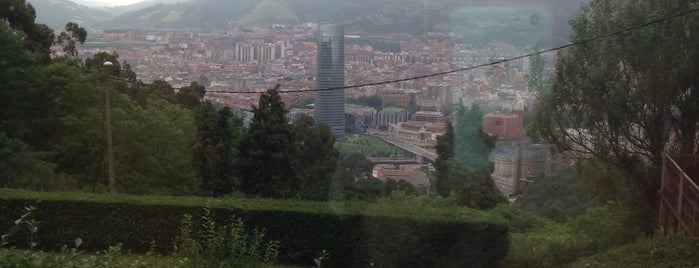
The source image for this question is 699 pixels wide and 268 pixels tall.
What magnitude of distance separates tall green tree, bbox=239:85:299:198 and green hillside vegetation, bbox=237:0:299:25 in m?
3.29

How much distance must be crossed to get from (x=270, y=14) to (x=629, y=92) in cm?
1599

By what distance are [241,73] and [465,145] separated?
9.04 metres

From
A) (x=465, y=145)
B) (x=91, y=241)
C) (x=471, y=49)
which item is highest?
(x=471, y=49)

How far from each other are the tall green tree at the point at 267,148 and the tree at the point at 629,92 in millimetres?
11166

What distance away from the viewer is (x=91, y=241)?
10.9 meters

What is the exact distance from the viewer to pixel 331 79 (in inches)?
741

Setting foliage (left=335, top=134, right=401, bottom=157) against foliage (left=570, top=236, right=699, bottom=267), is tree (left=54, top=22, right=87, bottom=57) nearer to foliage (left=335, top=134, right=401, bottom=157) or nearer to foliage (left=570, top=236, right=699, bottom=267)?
foliage (left=335, top=134, right=401, bottom=157)

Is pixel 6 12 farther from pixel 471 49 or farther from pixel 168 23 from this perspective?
pixel 471 49

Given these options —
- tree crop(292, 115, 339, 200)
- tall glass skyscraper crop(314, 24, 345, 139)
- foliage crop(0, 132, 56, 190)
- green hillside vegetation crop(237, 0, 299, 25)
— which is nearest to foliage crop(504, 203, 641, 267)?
tall glass skyscraper crop(314, 24, 345, 139)

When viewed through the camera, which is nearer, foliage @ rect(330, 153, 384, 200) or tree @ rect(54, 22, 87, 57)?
foliage @ rect(330, 153, 384, 200)

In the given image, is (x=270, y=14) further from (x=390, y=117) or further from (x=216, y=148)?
(x=390, y=117)

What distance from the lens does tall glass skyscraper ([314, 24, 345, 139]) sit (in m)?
18.5

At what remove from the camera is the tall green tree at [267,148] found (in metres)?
21.2

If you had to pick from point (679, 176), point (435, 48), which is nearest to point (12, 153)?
point (435, 48)
